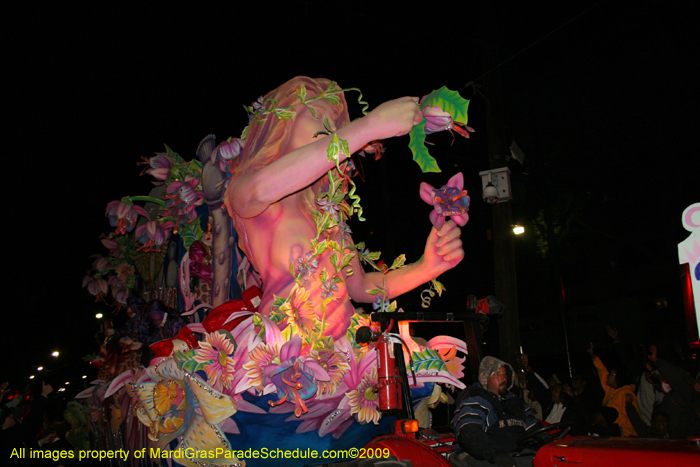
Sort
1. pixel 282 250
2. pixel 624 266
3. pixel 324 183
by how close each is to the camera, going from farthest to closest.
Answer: pixel 624 266 → pixel 324 183 → pixel 282 250

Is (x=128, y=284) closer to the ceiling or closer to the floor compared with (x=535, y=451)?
closer to the ceiling

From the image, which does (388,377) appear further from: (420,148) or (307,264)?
(420,148)

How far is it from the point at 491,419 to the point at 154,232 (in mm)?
3102

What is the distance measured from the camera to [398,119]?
2.75 meters

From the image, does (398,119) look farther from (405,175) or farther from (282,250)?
(405,175)

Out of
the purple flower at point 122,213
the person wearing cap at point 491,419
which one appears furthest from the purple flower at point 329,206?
the purple flower at point 122,213

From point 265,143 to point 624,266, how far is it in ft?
54.1

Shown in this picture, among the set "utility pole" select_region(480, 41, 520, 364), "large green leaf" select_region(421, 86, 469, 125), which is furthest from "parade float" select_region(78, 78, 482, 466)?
"utility pole" select_region(480, 41, 520, 364)

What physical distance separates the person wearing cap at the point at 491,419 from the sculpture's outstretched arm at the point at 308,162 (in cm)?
144

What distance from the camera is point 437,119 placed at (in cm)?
283

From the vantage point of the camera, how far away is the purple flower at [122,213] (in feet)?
14.9

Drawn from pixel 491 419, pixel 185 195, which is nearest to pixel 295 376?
pixel 491 419

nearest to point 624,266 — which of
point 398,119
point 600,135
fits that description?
point 600,135

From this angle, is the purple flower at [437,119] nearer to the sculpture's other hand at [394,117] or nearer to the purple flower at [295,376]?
the sculpture's other hand at [394,117]
